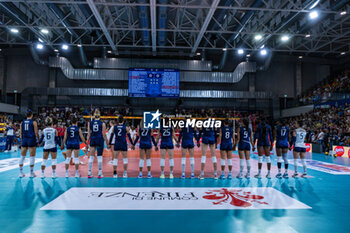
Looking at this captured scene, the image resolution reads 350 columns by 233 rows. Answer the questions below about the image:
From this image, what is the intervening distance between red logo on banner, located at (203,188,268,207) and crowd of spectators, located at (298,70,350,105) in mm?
21546

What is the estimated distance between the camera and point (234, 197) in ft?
19.2

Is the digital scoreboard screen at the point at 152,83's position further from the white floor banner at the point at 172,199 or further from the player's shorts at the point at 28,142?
the white floor banner at the point at 172,199

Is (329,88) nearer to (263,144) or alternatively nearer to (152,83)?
(152,83)

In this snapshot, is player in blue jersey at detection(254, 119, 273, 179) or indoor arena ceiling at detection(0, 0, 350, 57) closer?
player in blue jersey at detection(254, 119, 273, 179)

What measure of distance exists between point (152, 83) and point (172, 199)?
860 inches

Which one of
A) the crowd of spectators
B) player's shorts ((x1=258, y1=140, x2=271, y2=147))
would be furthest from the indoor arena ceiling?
player's shorts ((x1=258, y1=140, x2=271, y2=147))

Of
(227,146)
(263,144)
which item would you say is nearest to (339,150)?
(263,144)

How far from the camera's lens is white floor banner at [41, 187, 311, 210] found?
5.12m

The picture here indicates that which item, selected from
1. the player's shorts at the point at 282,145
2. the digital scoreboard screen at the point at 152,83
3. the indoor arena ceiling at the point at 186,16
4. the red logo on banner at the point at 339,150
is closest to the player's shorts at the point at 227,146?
the player's shorts at the point at 282,145

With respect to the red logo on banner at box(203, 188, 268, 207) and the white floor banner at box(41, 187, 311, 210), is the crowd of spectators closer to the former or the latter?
the white floor banner at box(41, 187, 311, 210)

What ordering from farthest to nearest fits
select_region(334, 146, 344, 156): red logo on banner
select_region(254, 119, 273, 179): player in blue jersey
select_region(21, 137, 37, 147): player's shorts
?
select_region(334, 146, 344, 156): red logo on banner < select_region(254, 119, 273, 179): player in blue jersey < select_region(21, 137, 37, 147): player's shorts

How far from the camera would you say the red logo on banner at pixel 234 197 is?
5442 mm

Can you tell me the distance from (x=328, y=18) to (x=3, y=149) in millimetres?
27654

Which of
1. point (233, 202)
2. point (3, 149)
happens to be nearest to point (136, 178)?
point (233, 202)
